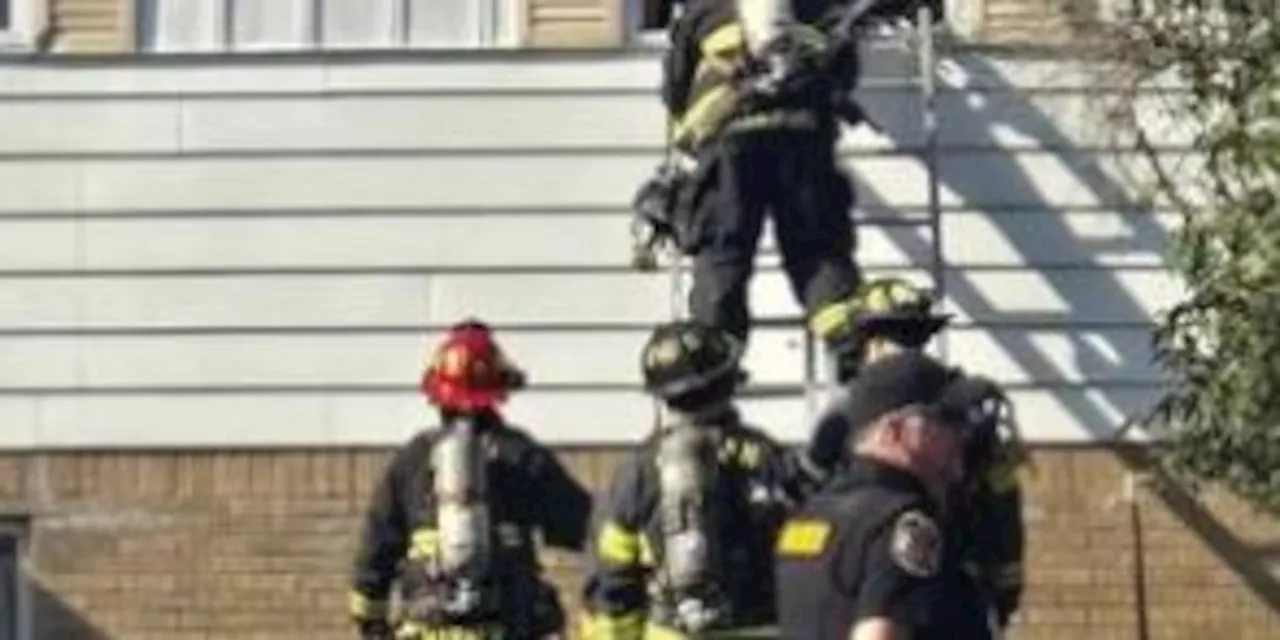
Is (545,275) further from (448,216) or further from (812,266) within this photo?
(812,266)

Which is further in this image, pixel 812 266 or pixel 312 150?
pixel 312 150

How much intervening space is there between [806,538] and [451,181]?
7398 mm

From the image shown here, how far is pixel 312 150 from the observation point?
53.6 ft

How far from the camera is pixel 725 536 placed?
11.4m

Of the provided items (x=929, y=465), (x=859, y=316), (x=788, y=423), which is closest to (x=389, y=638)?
(x=859, y=316)

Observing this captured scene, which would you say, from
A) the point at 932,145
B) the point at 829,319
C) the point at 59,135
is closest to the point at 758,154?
the point at 829,319

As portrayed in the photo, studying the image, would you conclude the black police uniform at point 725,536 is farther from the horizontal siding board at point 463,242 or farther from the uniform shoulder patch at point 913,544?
the horizontal siding board at point 463,242

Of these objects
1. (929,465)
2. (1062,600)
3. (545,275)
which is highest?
(929,465)

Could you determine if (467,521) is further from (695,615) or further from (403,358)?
(403,358)

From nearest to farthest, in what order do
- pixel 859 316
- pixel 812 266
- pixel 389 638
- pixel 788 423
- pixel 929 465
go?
1. pixel 929 465
2. pixel 859 316
3. pixel 389 638
4. pixel 812 266
5. pixel 788 423

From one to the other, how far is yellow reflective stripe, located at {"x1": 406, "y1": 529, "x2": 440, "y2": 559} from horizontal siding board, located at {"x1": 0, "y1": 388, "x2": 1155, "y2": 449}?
3231 millimetres

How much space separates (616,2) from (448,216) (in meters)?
1.07

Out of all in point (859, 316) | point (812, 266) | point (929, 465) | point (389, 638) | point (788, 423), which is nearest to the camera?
point (929, 465)

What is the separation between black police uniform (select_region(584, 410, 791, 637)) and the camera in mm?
11461
